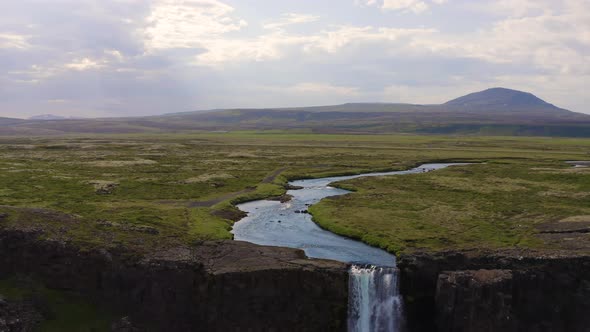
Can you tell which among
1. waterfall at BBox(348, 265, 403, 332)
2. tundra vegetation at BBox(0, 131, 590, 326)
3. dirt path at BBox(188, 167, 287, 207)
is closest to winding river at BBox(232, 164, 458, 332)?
waterfall at BBox(348, 265, 403, 332)

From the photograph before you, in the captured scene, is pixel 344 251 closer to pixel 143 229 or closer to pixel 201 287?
pixel 201 287

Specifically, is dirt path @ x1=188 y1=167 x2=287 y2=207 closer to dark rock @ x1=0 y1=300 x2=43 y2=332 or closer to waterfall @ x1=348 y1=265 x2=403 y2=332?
dark rock @ x1=0 y1=300 x2=43 y2=332

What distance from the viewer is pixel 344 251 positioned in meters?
55.8

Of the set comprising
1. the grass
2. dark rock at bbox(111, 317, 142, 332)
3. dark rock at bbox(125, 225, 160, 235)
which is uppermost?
dark rock at bbox(125, 225, 160, 235)

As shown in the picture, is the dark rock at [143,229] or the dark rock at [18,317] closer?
the dark rock at [18,317]

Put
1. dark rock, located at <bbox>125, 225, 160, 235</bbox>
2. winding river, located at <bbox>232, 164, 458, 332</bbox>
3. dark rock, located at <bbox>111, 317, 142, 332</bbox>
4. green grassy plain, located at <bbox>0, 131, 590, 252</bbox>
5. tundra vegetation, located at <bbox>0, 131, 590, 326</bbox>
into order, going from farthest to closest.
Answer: green grassy plain, located at <bbox>0, 131, 590, 252</bbox> → dark rock, located at <bbox>125, 225, 160, 235</bbox> → tundra vegetation, located at <bbox>0, 131, 590, 326</bbox> → winding river, located at <bbox>232, 164, 458, 332</bbox> → dark rock, located at <bbox>111, 317, 142, 332</bbox>

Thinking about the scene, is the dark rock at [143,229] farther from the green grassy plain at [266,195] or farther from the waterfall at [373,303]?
the waterfall at [373,303]

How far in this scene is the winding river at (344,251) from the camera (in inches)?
1777

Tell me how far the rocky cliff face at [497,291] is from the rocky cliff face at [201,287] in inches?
348

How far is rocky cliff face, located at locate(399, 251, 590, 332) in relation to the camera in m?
42.5

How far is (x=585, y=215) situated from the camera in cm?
6794

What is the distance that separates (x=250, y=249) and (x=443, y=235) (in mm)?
26629

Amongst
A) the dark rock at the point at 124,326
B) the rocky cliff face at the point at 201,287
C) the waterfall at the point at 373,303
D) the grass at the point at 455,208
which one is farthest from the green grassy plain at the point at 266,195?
the waterfall at the point at 373,303

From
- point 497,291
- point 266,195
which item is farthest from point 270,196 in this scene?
point 497,291
